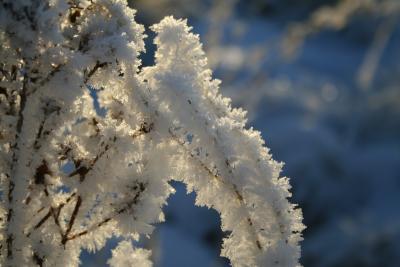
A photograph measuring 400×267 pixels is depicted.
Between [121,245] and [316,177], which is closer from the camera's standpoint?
[121,245]

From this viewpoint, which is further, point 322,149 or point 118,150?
point 322,149

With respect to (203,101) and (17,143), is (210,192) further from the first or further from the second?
(17,143)

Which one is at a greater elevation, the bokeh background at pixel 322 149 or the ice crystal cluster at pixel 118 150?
the bokeh background at pixel 322 149

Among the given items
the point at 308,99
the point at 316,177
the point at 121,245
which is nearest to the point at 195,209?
the point at 316,177

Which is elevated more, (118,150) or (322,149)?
(322,149)

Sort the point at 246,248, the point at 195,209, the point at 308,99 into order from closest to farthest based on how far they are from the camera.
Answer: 1. the point at 246,248
2. the point at 195,209
3. the point at 308,99
